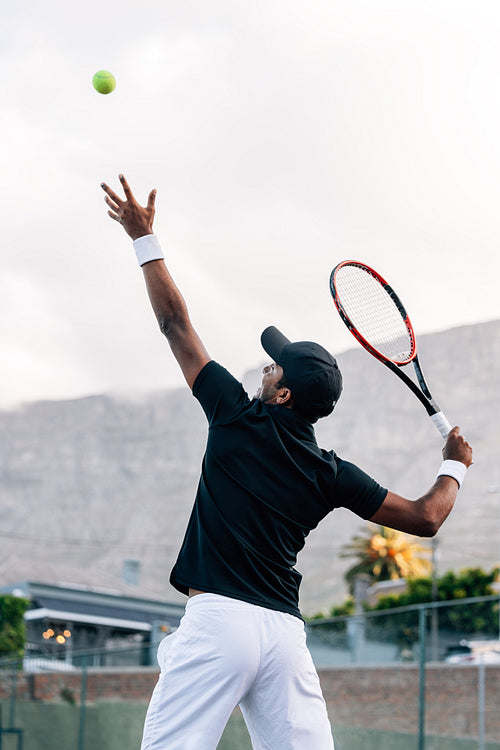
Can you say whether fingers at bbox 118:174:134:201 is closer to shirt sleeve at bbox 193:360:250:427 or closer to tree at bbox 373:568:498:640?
shirt sleeve at bbox 193:360:250:427

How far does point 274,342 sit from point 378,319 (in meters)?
1.24

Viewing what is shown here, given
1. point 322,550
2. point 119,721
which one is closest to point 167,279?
point 119,721

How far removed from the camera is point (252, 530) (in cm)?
347

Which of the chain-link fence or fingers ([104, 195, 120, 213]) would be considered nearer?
fingers ([104, 195, 120, 213])

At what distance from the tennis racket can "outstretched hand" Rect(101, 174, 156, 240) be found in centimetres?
101

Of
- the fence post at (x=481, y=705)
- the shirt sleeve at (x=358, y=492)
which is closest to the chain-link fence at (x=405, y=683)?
the fence post at (x=481, y=705)

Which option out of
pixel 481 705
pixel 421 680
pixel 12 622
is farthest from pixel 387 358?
pixel 12 622

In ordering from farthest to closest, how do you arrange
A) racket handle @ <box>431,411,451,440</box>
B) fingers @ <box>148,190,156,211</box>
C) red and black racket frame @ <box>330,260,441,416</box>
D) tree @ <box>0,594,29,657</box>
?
tree @ <box>0,594,29,657</box>
red and black racket frame @ <box>330,260,441,416</box>
racket handle @ <box>431,411,451,440</box>
fingers @ <box>148,190,156,211</box>

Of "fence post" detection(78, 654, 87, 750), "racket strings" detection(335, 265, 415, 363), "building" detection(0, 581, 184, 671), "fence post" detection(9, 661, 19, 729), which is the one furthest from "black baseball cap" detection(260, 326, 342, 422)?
"building" detection(0, 581, 184, 671)

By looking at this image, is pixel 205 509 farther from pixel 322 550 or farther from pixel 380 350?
pixel 322 550

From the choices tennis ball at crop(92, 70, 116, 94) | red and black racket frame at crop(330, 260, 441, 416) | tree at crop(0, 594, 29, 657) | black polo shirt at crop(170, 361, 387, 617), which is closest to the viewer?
black polo shirt at crop(170, 361, 387, 617)

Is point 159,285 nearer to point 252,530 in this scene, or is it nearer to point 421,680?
point 252,530

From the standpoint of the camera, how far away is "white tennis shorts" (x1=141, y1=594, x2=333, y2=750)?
3262 mm

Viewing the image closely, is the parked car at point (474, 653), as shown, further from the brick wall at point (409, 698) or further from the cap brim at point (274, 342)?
the cap brim at point (274, 342)
